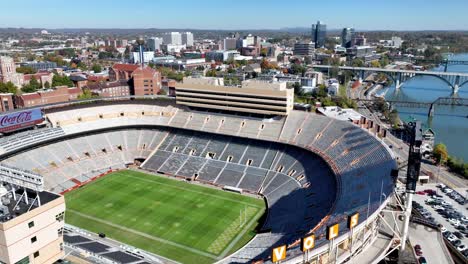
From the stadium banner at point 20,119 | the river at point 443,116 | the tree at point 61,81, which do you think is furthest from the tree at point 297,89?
the stadium banner at point 20,119

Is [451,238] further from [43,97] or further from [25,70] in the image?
[25,70]

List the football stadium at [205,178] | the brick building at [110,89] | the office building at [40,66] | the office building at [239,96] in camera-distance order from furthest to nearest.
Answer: the office building at [40,66] → the brick building at [110,89] → the office building at [239,96] → the football stadium at [205,178]

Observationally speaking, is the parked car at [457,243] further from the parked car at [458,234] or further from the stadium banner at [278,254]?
the stadium banner at [278,254]

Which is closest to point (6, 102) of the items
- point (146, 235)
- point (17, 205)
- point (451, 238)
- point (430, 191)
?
point (146, 235)

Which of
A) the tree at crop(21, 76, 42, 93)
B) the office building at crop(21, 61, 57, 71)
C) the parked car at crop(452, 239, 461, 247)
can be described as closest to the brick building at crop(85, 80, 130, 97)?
the tree at crop(21, 76, 42, 93)

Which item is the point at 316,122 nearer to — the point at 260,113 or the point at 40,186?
the point at 260,113

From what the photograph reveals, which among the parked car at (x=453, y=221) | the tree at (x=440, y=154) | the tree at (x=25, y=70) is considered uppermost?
the tree at (x=25, y=70)
